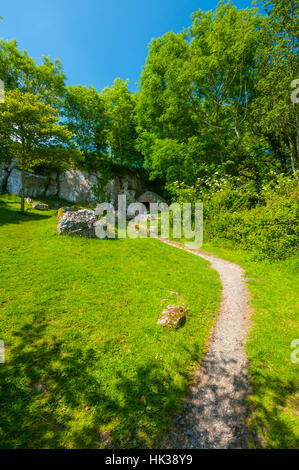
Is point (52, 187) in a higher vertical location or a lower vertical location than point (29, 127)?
lower

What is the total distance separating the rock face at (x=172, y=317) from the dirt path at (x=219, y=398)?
1.06 meters

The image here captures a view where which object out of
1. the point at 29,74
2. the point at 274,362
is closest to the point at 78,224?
the point at 274,362

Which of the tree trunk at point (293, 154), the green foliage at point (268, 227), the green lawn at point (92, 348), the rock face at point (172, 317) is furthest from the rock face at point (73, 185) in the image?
the rock face at point (172, 317)

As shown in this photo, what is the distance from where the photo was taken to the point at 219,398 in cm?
374

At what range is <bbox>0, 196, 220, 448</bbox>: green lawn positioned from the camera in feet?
10.0

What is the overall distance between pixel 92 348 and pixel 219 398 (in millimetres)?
3193

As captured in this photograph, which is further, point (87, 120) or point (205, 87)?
point (87, 120)

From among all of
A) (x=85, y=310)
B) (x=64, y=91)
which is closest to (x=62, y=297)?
(x=85, y=310)

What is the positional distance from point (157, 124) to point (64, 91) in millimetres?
16891

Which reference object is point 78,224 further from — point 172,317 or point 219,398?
point 219,398

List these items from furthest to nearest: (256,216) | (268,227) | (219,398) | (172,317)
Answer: (256,216) < (268,227) < (172,317) < (219,398)

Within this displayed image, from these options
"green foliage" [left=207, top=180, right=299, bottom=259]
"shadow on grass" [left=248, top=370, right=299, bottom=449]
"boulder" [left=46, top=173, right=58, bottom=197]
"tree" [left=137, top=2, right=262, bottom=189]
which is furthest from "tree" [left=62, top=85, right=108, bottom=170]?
"shadow on grass" [left=248, top=370, right=299, bottom=449]

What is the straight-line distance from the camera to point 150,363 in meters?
4.25
